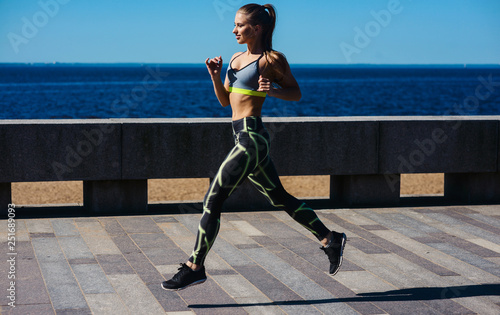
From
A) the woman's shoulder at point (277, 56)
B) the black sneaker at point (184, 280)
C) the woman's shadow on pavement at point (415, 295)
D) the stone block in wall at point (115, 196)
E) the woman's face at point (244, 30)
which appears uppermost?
the woman's face at point (244, 30)

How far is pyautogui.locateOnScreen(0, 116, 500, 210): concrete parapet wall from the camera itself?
6840 mm

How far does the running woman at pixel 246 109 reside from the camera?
4.39 m

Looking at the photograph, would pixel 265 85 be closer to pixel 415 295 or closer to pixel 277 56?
pixel 277 56

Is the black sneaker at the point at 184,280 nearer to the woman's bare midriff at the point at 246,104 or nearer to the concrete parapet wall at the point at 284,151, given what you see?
the woman's bare midriff at the point at 246,104

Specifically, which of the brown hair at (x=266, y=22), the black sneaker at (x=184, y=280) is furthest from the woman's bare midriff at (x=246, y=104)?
the black sneaker at (x=184, y=280)

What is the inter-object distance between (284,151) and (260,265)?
2.37 metres

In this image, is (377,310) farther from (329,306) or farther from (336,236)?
(336,236)

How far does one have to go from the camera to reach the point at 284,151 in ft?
24.2

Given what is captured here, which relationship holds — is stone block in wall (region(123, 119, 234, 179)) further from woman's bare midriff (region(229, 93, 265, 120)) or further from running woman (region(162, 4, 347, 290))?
woman's bare midriff (region(229, 93, 265, 120))

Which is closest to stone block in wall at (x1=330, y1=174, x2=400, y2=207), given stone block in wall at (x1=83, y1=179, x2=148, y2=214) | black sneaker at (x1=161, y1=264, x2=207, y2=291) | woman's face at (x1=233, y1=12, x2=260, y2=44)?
stone block in wall at (x1=83, y1=179, x2=148, y2=214)

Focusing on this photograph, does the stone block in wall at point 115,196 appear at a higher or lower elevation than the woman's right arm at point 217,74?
lower

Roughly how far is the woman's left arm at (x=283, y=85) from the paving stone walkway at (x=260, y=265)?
1350mm

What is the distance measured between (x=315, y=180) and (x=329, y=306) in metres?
9.03

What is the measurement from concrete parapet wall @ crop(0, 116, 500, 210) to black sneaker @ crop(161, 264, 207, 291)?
2.80 metres
